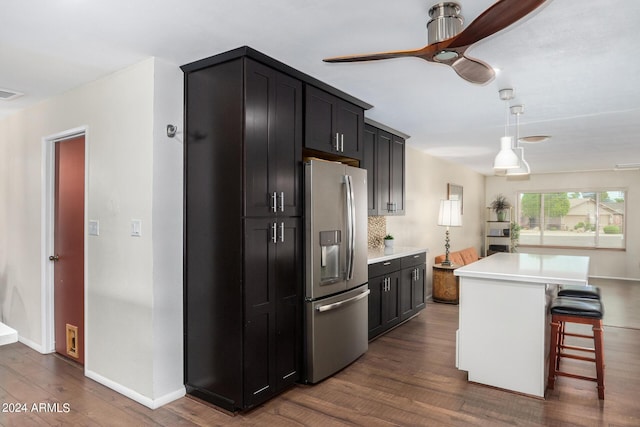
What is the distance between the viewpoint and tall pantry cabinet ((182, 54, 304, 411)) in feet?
8.58

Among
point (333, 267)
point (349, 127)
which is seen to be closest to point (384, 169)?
point (349, 127)

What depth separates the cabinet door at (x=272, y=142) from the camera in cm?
263

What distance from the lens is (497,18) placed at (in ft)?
4.81

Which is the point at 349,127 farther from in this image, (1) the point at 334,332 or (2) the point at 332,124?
(1) the point at 334,332

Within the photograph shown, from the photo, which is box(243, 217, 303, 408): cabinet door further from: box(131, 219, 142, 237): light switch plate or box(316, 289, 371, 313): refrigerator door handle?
box(131, 219, 142, 237): light switch plate

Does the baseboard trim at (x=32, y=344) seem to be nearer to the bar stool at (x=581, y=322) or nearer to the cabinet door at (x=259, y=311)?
the cabinet door at (x=259, y=311)

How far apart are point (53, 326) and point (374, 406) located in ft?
9.98

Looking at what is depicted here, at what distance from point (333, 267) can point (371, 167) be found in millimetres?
1657

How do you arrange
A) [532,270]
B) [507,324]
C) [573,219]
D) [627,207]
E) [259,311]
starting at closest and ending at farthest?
[259,311]
[507,324]
[532,270]
[627,207]
[573,219]

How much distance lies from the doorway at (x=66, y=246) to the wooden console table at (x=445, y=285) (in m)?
4.69

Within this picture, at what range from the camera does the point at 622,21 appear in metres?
2.12

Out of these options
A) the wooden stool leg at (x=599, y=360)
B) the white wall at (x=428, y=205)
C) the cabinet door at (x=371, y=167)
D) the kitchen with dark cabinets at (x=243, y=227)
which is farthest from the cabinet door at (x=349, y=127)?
the wooden stool leg at (x=599, y=360)

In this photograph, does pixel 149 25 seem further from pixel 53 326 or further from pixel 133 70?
pixel 53 326

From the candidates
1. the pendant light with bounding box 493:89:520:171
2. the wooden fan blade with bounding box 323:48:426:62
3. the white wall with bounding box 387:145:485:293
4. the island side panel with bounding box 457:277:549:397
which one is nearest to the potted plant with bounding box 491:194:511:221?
the white wall with bounding box 387:145:485:293
